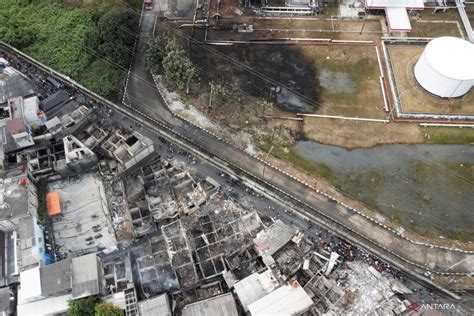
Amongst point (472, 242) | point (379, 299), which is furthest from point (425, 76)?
point (379, 299)

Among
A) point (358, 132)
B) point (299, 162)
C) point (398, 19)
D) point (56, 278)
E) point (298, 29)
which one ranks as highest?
point (298, 29)

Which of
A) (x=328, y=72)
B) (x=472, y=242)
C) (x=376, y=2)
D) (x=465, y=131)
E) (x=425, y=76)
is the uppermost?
(x=376, y=2)

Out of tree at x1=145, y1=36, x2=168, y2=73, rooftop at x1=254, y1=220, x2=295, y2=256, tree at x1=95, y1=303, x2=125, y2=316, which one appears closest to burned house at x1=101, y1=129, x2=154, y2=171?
tree at x1=145, y1=36, x2=168, y2=73

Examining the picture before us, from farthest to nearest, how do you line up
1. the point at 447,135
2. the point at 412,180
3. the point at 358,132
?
the point at 358,132, the point at 447,135, the point at 412,180

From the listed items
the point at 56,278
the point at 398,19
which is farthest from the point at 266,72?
the point at 56,278

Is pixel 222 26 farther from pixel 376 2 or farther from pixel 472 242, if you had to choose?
pixel 472 242

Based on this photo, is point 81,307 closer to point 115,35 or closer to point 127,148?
point 127,148
